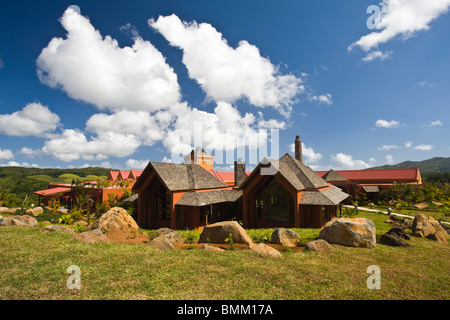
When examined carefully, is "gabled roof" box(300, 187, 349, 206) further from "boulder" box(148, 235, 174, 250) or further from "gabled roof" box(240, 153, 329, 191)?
"boulder" box(148, 235, 174, 250)

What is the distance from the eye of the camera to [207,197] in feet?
76.9

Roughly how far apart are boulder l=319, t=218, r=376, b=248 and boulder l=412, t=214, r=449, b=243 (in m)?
6.54

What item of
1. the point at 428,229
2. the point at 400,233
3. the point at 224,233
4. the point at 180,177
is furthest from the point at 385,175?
the point at 224,233

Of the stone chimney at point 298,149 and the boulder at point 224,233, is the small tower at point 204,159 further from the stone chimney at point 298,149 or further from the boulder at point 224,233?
the boulder at point 224,233

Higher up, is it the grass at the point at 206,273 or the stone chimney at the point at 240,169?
the stone chimney at the point at 240,169

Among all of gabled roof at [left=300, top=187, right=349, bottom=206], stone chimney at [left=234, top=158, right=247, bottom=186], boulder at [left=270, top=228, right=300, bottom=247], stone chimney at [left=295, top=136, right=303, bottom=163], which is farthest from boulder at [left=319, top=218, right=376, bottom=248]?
stone chimney at [left=295, top=136, right=303, bottom=163]

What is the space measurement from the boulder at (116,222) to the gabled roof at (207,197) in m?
5.14

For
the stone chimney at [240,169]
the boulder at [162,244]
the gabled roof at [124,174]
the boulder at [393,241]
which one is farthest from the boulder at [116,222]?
the gabled roof at [124,174]

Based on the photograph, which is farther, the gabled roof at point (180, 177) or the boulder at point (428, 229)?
the gabled roof at point (180, 177)

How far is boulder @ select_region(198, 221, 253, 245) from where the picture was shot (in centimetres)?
1407

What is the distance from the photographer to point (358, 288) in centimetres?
813

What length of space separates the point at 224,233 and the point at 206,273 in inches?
219

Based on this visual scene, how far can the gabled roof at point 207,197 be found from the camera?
21822 mm

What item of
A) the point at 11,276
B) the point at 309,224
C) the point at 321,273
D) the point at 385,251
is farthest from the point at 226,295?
the point at 309,224
